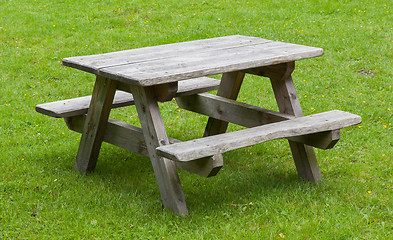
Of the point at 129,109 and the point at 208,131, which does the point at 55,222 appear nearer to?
the point at 208,131

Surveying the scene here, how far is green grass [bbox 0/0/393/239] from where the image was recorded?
3846 millimetres

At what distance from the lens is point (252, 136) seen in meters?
3.79

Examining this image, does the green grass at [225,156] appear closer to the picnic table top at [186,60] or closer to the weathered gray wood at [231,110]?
the weathered gray wood at [231,110]

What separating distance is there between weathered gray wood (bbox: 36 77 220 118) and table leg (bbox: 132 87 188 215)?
0.36 m

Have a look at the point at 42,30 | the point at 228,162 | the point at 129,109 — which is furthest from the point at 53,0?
the point at 228,162

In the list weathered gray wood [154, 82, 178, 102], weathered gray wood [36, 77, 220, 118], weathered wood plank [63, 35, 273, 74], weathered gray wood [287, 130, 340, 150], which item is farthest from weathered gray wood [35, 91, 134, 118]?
weathered gray wood [287, 130, 340, 150]

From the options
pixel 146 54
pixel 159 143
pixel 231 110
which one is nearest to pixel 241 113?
pixel 231 110

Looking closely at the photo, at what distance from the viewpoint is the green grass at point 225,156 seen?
12.6 feet

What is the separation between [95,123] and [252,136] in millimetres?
1378

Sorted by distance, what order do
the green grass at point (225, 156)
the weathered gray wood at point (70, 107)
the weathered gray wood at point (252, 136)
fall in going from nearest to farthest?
1. the weathered gray wood at point (252, 136)
2. the green grass at point (225, 156)
3. the weathered gray wood at point (70, 107)

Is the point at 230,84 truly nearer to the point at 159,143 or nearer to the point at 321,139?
the point at 321,139

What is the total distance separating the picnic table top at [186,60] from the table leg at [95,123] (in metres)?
0.21

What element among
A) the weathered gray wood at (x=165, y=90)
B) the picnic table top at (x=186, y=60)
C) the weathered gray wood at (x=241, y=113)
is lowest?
the weathered gray wood at (x=241, y=113)

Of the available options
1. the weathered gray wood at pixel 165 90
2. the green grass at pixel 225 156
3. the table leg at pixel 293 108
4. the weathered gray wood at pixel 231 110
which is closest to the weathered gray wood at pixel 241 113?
the weathered gray wood at pixel 231 110
